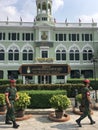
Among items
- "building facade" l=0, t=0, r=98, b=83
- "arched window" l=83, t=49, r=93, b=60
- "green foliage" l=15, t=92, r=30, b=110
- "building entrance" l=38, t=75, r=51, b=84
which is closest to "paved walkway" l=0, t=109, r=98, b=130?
"green foliage" l=15, t=92, r=30, b=110

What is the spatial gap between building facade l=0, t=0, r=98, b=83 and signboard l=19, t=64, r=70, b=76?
1899 cm

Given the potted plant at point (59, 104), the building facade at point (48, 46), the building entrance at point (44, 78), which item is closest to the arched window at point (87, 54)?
the building facade at point (48, 46)

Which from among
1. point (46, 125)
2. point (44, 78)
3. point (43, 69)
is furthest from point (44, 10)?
point (46, 125)

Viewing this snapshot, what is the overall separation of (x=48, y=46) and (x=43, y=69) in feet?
67.4

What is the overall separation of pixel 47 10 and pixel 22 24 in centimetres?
540

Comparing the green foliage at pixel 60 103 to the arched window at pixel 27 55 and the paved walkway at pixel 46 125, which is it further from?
the arched window at pixel 27 55

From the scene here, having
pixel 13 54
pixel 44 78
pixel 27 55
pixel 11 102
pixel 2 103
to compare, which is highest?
pixel 13 54

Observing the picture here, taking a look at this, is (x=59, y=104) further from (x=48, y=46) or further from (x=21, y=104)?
(x=48, y=46)

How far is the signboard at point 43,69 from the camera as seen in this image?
23000 mm

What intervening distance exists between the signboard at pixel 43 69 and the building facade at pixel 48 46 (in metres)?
19.0

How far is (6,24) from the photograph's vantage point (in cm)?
4394

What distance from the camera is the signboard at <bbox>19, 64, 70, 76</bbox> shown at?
2300 cm

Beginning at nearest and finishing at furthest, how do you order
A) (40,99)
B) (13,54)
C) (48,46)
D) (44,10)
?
1. (40,99)
2. (13,54)
3. (48,46)
4. (44,10)

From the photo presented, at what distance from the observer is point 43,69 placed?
76.6 ft
